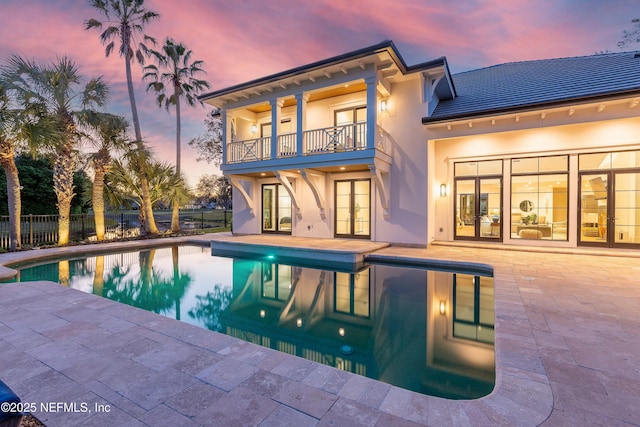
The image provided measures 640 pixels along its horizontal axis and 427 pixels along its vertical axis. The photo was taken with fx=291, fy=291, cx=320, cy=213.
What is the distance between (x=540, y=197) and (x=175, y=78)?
17585 mm

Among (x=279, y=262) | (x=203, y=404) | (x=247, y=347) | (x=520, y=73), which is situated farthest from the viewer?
(x=520, y=73)

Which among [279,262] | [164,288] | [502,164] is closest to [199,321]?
→ [164,288]

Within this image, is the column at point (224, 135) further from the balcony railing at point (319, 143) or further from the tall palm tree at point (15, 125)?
the tall palm tree at point (15, 125)

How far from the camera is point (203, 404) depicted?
2146 millimetres

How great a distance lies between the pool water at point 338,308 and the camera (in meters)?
3.17

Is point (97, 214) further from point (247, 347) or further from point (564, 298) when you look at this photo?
point (564, 298)

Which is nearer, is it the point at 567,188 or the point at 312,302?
the point at 312,302

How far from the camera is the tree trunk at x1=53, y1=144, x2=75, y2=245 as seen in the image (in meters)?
10.5

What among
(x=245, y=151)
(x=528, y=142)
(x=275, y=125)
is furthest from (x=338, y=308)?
(x=245, y=151)

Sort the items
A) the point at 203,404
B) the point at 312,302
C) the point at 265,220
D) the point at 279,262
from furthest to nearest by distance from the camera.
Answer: the point at 265,220, the point at 279,262, the point at 312,302, the point at 203,404

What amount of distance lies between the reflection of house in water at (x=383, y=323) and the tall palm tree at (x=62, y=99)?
8313 millimetres

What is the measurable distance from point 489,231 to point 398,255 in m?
4.02

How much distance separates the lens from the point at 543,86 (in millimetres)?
9055

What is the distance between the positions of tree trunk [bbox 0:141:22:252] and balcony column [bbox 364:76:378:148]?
10.7m
